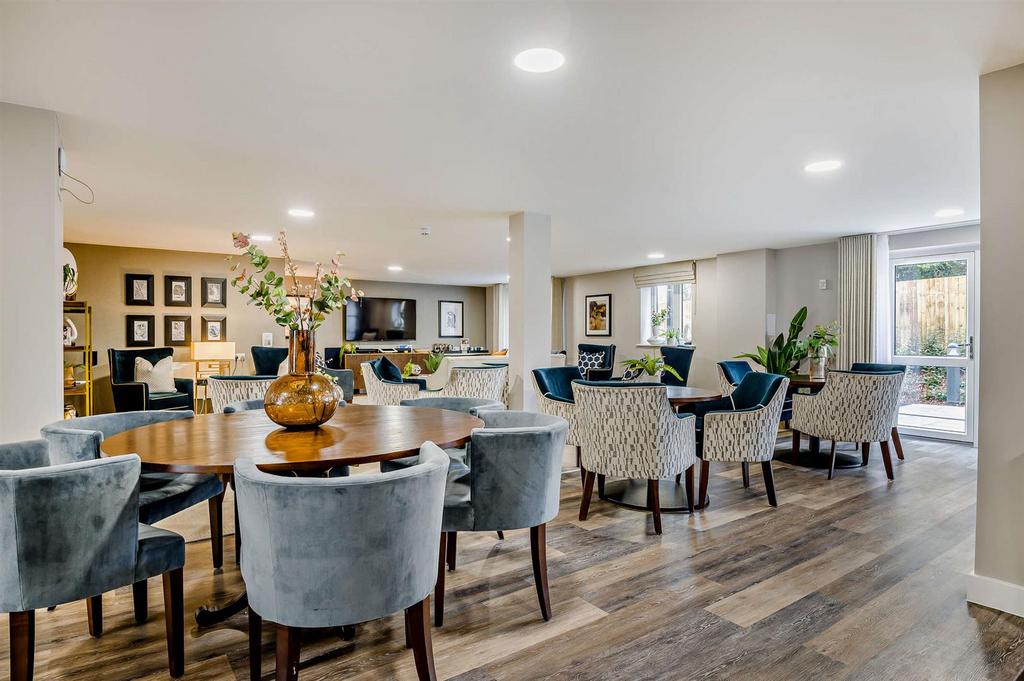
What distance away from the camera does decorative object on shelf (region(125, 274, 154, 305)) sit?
712 cm

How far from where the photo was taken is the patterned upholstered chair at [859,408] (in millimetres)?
4379

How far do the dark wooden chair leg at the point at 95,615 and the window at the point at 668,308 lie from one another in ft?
27.4

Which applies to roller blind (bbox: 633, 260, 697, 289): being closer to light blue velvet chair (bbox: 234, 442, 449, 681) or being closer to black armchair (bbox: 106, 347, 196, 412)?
black armchair (bbox: 106, 347, 196, 412)

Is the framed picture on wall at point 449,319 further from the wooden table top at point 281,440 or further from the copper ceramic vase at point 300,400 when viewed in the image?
the copper ceramic vase at point 300,400

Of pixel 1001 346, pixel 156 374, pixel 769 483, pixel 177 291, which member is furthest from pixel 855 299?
pixel 177 291

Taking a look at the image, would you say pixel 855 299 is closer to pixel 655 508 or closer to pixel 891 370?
pixel 891 370

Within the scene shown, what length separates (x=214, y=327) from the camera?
306 inches

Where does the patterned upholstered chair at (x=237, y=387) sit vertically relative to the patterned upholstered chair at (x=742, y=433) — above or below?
above

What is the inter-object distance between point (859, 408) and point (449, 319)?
30.0ft

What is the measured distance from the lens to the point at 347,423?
2.49 m

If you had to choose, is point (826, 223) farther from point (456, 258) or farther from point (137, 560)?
point (137, 560)

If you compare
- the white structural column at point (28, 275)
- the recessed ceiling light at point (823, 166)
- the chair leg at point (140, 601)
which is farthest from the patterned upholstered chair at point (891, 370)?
the white structural column at point (28, 275)

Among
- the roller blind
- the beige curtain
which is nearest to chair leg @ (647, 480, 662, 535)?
the beige curtain

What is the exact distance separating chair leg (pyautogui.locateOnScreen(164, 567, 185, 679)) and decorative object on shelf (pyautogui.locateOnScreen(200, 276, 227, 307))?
264 inches
